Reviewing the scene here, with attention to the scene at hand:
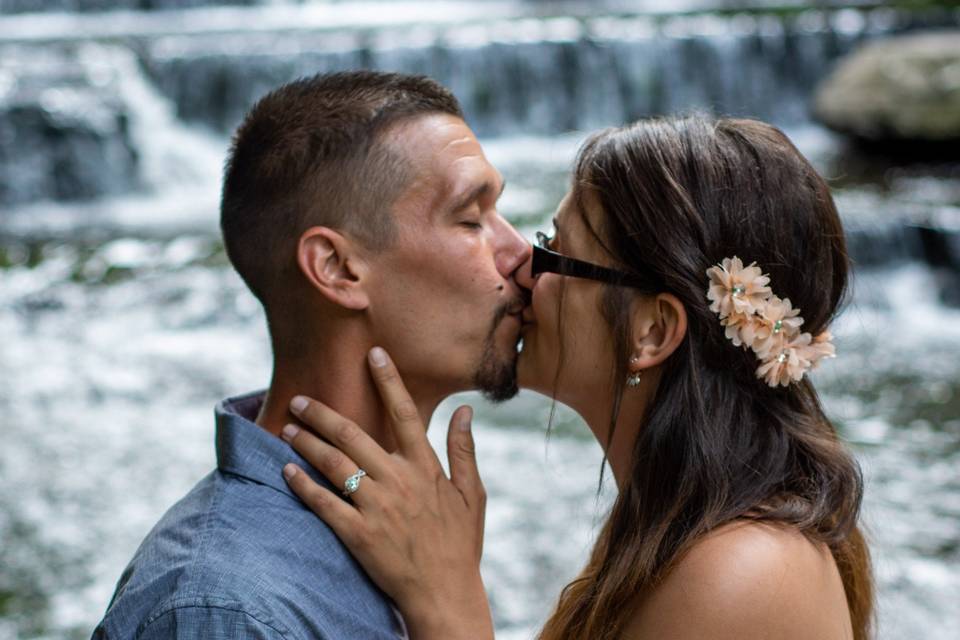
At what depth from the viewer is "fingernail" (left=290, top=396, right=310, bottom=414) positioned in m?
2.24

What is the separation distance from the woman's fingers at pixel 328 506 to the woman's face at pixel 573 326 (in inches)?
20.7

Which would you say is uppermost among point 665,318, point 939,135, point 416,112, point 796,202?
point 416,112

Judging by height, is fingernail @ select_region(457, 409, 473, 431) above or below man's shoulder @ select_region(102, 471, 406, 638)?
above

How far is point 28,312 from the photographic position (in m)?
7.88

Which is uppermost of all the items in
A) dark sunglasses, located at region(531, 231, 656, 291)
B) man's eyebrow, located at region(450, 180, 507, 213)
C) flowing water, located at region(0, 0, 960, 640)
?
man's eyebrow, located at region(450, 180, 507, 213)

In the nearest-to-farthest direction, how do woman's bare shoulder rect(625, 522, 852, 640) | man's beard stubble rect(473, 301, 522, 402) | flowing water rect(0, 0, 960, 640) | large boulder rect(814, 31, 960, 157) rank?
woman's bare shoulder rect(625, 522, 852, 640) < man's beard stubble rect(473, 301, 522, 402) < flowing water rect(0, 0, 960, 640) < large boulder rect(814, 31, 960, 157)

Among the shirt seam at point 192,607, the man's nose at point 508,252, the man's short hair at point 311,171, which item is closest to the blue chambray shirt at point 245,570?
the shirt seam at point 192,607

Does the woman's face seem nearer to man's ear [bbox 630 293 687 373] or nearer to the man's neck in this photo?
man's ear [bbox 630 293 687 373]

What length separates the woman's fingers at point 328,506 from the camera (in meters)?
2.10

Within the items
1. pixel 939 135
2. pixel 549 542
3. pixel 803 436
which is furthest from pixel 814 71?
pixel 803 436

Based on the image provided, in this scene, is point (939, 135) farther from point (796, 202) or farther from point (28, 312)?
point (796, 202)

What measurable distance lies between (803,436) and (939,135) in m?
10.1

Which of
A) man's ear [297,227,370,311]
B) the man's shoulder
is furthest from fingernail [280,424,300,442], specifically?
man's ear [297,227,370,311]

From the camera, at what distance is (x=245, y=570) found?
187 cm
